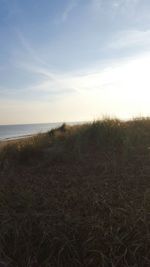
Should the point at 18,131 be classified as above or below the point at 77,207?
below

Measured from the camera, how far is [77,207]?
2.96m

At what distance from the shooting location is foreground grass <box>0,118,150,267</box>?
2320 mm

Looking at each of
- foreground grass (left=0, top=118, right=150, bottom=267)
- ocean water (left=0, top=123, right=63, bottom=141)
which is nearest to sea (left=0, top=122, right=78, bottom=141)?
ocean water (left=0, top=123, right=63, bottom=141)

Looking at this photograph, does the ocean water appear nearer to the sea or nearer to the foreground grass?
the sea

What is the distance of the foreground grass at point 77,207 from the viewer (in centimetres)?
232

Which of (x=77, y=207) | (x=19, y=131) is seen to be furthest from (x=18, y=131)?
(x=77, y=207)

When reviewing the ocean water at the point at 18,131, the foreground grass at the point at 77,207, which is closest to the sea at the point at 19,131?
the ocean water at the point at 18,131

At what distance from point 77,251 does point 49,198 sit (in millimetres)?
986

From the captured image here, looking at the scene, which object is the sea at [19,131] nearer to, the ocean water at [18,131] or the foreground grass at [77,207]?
the ocean water at [18,131]

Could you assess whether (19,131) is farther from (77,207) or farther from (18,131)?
(77,207)

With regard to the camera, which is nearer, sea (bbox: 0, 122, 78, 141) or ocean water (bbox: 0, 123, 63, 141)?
sea (bbox: 0, 122, 78, 141)

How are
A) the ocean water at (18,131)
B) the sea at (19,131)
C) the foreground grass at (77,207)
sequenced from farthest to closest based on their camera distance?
the ocean water at (18,131) < the sea at (19,131) < the foreground grass at (77,207)

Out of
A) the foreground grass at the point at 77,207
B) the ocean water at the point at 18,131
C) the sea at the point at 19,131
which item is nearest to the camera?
the foreground grass at the point at 77,207

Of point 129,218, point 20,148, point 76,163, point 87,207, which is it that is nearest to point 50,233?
point 87,207
